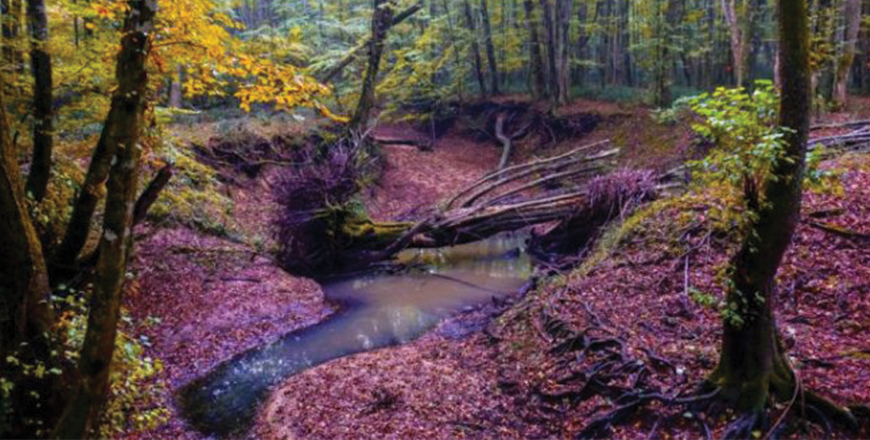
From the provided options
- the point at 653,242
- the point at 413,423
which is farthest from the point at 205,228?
the point at 653,242

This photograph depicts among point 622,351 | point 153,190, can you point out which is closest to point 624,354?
point 622,351

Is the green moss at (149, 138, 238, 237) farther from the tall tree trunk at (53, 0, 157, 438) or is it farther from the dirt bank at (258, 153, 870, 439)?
the tall tree trunk at (53, 0, 157, 438)

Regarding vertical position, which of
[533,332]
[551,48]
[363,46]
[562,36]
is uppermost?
[562,36]

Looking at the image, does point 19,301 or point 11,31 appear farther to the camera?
point 11,31

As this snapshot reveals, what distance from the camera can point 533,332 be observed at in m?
9.02

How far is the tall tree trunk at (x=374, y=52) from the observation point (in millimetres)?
21234

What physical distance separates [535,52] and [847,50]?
12.8 meters

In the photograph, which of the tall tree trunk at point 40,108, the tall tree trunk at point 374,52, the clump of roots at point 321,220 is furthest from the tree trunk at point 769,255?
the tall tree trunk at point 374,52

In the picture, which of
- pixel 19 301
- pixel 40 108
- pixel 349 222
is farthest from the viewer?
pixel 349 222

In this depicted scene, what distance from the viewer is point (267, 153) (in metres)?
20.4

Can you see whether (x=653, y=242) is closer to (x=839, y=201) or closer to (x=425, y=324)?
(x=839, y=201)

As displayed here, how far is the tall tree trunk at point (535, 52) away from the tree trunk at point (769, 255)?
22.7m

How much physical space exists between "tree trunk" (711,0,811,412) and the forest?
0.08ft

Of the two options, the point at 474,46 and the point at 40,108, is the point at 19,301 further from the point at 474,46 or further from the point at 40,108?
the point at 474,46
